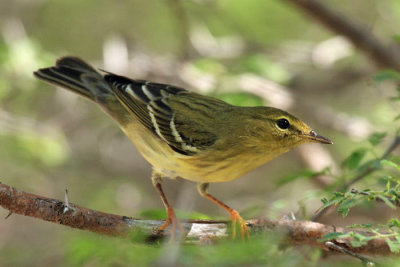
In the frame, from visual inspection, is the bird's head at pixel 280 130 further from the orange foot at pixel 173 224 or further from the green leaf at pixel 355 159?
the orange foot at pixel 173 224

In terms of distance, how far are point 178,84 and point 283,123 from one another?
8.15 feet

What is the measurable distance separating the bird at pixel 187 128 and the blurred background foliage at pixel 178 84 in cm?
28

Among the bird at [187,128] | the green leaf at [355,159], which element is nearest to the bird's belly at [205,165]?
the bird at [187,128]

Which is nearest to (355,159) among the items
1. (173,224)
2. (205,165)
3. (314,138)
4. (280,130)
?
(314,138)

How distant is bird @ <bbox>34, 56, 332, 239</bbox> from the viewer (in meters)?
3.68

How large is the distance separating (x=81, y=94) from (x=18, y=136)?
1.28 metres

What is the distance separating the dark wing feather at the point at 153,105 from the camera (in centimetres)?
392

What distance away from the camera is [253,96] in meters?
5.02

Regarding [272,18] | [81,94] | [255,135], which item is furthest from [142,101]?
[272,18]

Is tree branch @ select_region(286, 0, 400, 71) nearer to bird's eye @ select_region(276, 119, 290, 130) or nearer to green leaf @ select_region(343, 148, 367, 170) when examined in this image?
bird's eye @ select_region(276, 119, 290, 130)

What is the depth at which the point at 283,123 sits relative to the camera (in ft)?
12.0

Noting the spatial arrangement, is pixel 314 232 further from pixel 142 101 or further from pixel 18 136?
pixel 18 136

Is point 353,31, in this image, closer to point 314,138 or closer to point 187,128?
point 314,138

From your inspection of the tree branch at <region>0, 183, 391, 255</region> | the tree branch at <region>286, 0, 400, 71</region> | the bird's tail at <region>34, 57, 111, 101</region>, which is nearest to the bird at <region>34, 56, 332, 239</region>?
the bird's tail at <region>34, 57, 111, 101</region>
